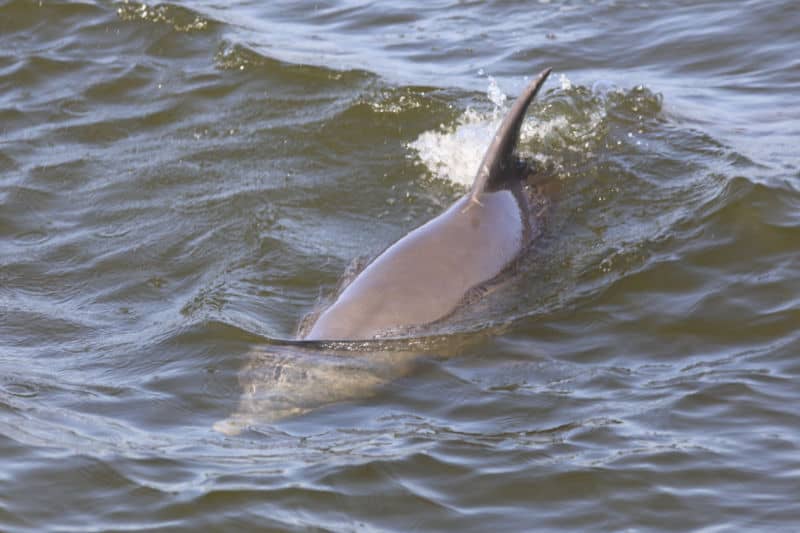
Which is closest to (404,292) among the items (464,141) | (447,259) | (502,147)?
(447,259)

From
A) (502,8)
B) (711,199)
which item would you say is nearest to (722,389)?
(711,199)

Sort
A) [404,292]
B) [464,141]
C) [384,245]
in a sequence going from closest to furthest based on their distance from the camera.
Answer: [404,292], [384,245], [464,141]

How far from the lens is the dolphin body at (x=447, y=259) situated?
622 centimetres

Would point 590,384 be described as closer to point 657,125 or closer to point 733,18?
point 657,125

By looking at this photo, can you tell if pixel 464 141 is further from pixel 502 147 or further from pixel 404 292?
pixel 404 292

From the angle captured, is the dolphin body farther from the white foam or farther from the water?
the white foam

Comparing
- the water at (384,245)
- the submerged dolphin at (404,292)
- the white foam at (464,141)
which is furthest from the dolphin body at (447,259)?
the white foam at (464,141)

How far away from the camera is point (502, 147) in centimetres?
700

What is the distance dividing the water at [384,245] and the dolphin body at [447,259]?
18 cm

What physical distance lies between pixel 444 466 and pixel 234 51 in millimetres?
6794

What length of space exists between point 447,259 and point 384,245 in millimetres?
1162

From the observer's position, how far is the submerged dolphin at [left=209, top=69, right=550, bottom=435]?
5.71 meters

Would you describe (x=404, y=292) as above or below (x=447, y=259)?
below

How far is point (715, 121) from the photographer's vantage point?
30.2 ft
